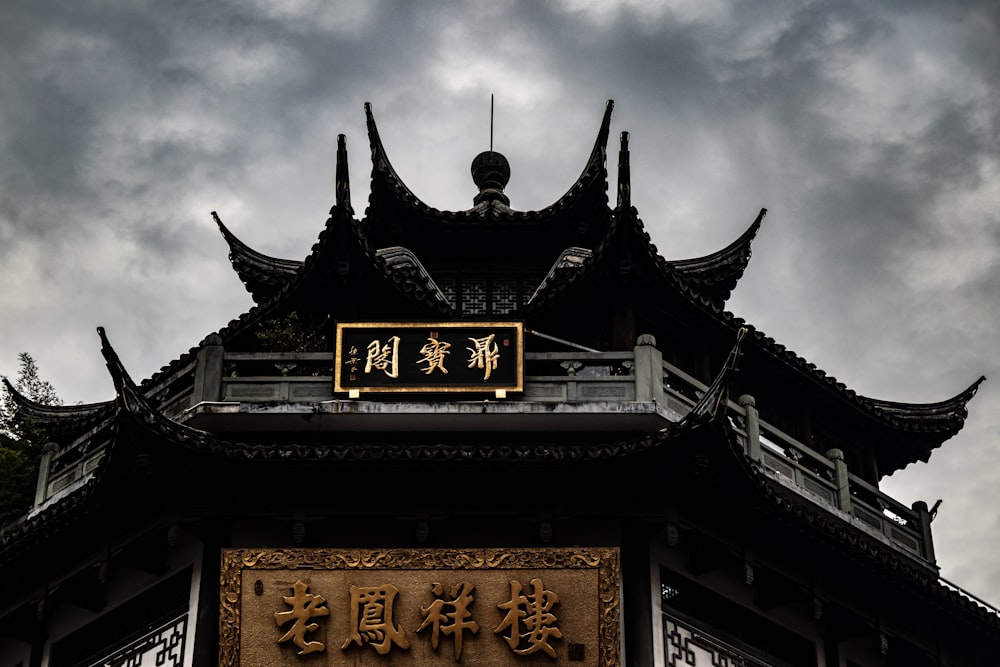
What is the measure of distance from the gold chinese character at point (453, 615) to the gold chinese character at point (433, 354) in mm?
3034

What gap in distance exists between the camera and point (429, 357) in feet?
65.6

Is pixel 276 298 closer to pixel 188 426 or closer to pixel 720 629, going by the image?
pixel 188 426

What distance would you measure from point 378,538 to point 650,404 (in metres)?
3.60

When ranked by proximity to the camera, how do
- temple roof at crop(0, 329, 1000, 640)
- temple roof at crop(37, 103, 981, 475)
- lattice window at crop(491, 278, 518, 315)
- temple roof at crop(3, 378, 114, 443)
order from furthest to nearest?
lattice window at crop(491, 278, 518, 315) < temple roof at crop(3, 378, 114, 443) < temple roof at crop(37, 103, 981, 475) < temple roof at crop(0, 329, 1000, 640)

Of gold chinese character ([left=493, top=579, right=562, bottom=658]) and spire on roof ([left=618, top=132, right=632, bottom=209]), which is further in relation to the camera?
spire on roof ([left=618, top=132, right=632, bottom=209])

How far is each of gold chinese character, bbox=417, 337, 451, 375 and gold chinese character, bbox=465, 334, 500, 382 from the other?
304 millimetres

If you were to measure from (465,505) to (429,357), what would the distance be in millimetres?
2255

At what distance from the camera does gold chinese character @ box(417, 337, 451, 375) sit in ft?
65.4

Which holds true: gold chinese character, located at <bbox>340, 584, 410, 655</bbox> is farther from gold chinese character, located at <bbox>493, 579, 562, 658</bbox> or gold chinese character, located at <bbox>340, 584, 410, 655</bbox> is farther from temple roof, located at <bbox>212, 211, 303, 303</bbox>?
Answer: temple roof, located at <bbox>212, 211, 303, 303</bbox>

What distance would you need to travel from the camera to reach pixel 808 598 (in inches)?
770

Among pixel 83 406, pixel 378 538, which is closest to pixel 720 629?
pixel 378 538

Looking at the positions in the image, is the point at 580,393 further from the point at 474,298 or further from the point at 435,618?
the point at 474,298

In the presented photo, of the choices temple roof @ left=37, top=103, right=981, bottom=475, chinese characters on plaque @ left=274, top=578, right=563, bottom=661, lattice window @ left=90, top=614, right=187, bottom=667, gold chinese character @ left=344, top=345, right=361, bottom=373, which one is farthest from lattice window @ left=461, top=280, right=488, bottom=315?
lattice window @ left=90, top=614, right=187, bottom=667

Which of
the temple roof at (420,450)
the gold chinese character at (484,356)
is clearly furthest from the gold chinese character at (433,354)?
the temple roof at (420,450)
